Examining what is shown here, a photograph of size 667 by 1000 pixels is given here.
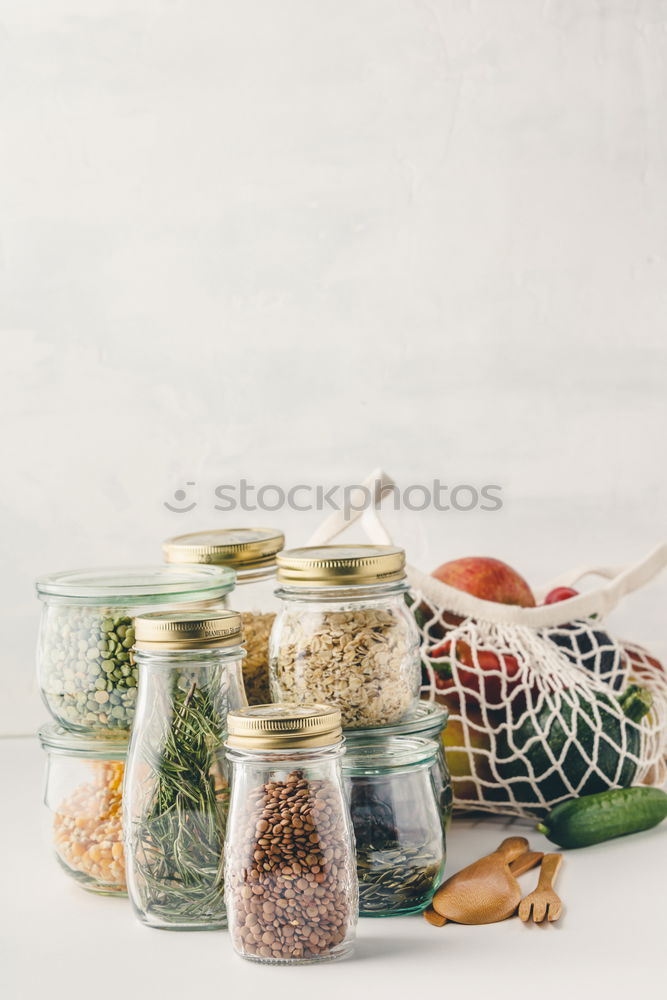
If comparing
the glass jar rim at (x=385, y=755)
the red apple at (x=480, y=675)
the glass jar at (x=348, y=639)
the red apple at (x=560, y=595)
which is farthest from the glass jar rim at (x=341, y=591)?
the red apple at (x=560, y=595)

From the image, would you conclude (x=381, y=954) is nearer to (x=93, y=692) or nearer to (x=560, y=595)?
(x=93, y=692)

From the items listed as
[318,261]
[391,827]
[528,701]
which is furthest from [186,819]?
[318,261]

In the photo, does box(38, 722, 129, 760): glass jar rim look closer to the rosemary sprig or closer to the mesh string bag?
the rosemary sprig

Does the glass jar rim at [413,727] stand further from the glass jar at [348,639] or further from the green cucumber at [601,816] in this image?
the green cucumber at [601,816]

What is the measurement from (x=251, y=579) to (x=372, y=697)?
0.64 ft

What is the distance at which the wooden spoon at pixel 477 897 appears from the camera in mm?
756

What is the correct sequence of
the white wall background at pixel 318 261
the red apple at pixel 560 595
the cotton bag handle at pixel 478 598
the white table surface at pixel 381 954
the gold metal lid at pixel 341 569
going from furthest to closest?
1. the white wall background at pixel 318 261
2. the red apple at pixel 560 595
3. the cotton bag handle at pixel 478 598
4. the gold metal lid at pixel 341 569
5. the white table surface at pixel 381 954

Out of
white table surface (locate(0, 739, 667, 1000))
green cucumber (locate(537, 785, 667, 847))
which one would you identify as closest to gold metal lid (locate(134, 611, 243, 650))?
white table surface (locate(0, 739, 667, 1000))

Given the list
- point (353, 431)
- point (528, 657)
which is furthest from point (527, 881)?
point (353, 431)

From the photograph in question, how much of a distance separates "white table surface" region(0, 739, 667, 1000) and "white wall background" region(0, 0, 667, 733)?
0.63 meters

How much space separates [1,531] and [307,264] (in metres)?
0.52

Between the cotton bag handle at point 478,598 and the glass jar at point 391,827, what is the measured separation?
24cm

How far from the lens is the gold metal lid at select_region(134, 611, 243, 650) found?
2.35 feet

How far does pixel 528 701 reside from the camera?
959mm
